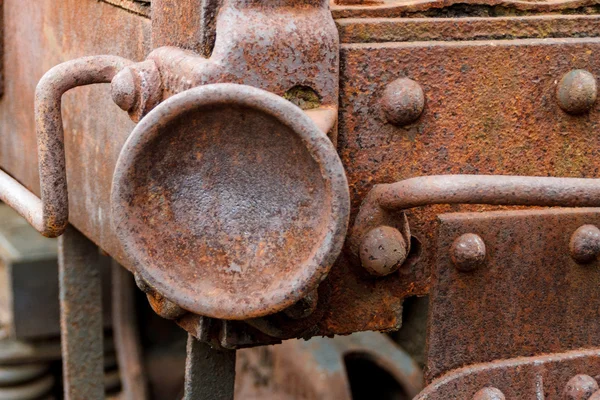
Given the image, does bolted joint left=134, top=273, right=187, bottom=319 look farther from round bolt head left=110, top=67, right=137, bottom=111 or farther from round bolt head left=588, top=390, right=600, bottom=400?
round bolt head left=588, top=390, right=600, bottom=400

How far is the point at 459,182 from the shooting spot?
1099mm

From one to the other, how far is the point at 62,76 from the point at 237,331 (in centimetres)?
36

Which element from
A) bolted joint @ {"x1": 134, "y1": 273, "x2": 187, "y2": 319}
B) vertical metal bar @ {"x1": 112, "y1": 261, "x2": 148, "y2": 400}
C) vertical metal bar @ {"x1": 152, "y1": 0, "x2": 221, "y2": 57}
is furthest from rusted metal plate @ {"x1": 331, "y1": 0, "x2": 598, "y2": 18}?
vertical metal bar @ {"x1": 112, "y1": 261, "x2": 148, "y2": 400}

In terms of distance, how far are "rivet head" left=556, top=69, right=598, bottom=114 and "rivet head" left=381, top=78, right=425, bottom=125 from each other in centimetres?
19

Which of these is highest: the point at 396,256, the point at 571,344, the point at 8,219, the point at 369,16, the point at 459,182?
the point at 369,16

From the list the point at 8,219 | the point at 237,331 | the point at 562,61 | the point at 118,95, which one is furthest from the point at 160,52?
the point at 8,219

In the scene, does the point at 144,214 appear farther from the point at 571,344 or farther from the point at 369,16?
the point at 571,344

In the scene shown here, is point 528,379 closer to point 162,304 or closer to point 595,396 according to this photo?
point 595,396

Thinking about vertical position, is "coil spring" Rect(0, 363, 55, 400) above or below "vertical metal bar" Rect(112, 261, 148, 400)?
below

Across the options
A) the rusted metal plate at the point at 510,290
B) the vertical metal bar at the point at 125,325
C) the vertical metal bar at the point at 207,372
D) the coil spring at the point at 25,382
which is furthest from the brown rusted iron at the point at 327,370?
the rusted metal plate at the point at 510,290

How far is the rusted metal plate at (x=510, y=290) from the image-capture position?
1.24 metres

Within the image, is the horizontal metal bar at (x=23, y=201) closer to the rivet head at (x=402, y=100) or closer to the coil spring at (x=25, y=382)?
the rivet head at (x=402, y=100)

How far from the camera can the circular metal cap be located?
1.02 meters

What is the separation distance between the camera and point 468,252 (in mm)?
1215
